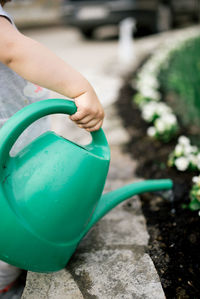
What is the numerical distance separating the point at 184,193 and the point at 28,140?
0.75m

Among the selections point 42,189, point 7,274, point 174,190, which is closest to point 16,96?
point 42,189

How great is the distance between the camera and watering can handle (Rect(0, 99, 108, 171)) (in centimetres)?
89

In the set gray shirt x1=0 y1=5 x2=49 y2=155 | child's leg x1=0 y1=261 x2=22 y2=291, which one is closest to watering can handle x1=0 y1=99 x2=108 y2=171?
gray shirt x1=0 y1=5 x2=49 y2=155

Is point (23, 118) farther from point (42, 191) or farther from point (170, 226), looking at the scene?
point (170, 226)

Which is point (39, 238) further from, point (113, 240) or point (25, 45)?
point (25, 45)

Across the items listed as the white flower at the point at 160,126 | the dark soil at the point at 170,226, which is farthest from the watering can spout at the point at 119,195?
the white flower at the point at 160,126

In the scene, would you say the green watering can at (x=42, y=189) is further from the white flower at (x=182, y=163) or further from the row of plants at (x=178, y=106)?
the white flower at (x=182, y=163)

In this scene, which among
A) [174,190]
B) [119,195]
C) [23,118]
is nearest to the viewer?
[23,118]

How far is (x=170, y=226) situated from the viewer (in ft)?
4.43

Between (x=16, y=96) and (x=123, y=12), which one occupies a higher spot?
(x=16, y=96)

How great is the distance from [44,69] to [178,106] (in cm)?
189

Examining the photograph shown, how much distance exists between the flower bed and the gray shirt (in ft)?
1.92

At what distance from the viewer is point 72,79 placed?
0.94 meters

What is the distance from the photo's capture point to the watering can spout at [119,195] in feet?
3.96
